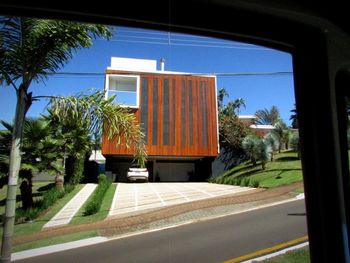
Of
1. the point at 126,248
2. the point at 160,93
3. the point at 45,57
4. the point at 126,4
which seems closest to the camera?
the point at 126,4

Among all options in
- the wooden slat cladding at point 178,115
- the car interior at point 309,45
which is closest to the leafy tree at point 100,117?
the car interior at point 309,45

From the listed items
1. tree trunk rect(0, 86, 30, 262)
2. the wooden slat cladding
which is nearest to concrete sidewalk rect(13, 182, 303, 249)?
tree trunk rect(0, 86, 30, 262)

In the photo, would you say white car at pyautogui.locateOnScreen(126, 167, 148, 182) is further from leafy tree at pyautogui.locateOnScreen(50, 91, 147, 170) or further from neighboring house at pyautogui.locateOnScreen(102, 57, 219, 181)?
leafy tree at pyautogui.locateOnScreen(50, 91, 147, 170)

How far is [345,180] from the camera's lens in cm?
258

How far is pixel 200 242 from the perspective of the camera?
27.1 ft

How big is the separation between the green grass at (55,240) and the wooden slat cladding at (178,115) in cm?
1628

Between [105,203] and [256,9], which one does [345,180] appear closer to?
[256,9]

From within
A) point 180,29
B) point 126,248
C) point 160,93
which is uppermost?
point 160,93

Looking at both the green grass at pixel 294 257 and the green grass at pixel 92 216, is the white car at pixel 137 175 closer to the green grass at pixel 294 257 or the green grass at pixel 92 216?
the green grass at pixel 92 216

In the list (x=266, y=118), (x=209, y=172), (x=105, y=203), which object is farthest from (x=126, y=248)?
(x=266, y=118)

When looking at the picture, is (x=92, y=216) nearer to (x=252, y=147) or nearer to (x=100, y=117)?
(x=100, y=117)

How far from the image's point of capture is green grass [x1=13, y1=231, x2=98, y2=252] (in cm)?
888

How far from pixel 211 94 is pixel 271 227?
20014 millimetres

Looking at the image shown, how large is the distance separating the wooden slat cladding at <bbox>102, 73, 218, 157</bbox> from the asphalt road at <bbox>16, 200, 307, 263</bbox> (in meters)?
16.7
